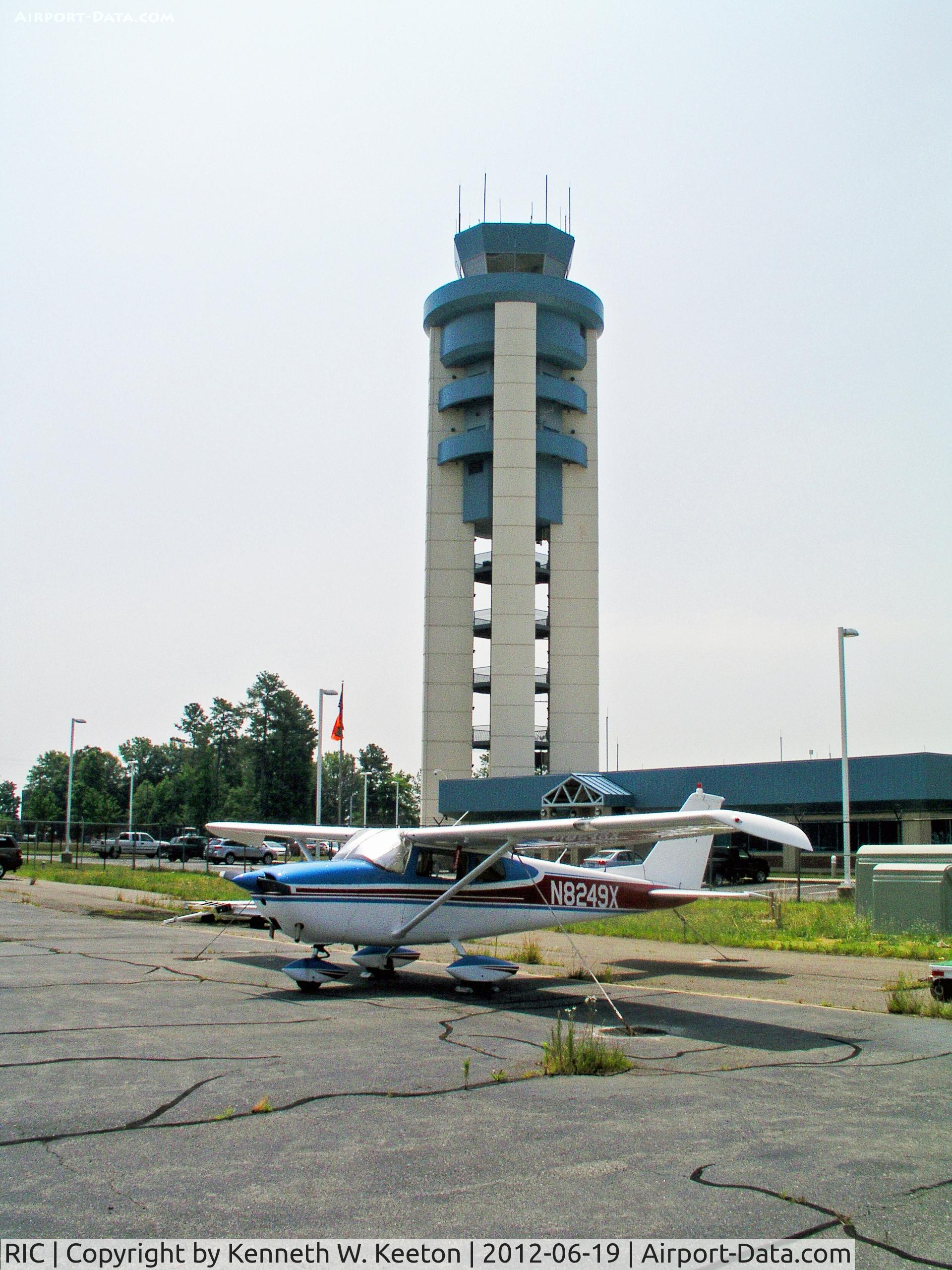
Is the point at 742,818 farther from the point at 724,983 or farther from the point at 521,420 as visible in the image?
Answer: the point at 521,420

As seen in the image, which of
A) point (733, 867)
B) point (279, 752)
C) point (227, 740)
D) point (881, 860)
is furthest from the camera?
point (227, 740)

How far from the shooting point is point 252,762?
352ft

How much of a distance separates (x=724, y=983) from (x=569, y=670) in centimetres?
4588

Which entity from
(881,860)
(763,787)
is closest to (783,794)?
(763,787)

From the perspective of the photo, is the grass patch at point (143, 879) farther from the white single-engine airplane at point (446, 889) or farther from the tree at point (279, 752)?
the tree at point (279, 752)

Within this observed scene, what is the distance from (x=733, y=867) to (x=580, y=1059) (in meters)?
34.0

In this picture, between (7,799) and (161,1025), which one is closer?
(161,1025)

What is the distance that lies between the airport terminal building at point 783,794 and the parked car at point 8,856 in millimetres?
20053

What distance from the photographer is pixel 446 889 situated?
14.4 m

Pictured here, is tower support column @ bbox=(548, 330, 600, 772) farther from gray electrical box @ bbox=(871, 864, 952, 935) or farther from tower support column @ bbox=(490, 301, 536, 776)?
gray electrical box @ bbox=(871, 864, 952, 935)

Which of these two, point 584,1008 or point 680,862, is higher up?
point 680,862

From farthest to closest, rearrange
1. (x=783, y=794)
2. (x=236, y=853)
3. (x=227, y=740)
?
(x=227, y=740)
(x=236, y=853)
(x=783, y=794)

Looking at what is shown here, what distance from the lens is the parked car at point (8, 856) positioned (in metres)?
42.9

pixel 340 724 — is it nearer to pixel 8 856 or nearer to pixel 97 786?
pixel 8 856
